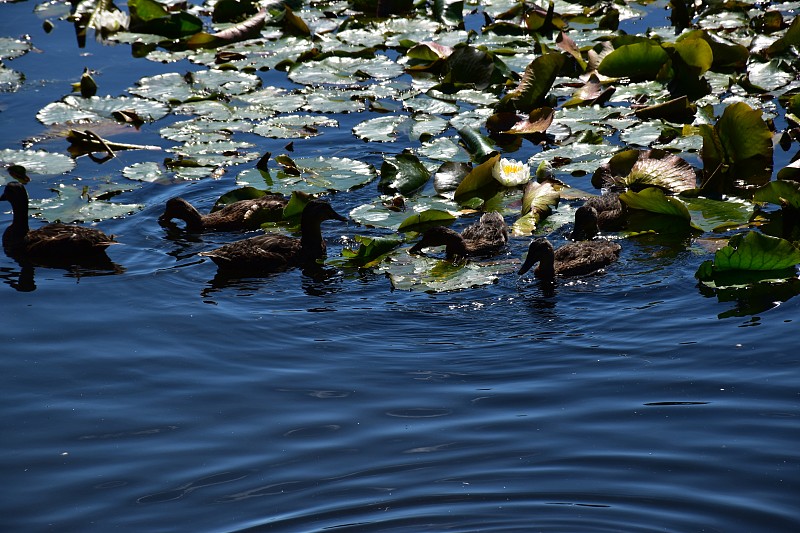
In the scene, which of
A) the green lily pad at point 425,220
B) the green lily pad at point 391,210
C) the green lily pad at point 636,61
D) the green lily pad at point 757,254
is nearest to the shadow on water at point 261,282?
the green lily pad at point 391,210

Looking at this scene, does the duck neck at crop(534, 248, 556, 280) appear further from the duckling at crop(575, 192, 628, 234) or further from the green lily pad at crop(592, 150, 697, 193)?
the green lily pad at crop(592, 150, 697, 193)

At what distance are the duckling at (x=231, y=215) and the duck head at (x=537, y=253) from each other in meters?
2.66

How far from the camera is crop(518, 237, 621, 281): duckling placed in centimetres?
834

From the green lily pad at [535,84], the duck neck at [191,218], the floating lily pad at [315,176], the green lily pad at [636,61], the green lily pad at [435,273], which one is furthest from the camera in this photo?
the green lily pad at [636,61]

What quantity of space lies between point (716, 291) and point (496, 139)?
4209 mm

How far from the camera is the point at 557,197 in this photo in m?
9.63

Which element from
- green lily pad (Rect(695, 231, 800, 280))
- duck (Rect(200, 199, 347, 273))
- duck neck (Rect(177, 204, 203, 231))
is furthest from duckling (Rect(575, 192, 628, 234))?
duck neck (Rect(177, 204, 203, 231))

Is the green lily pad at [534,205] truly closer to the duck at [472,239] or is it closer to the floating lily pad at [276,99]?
the duck at [472,239]

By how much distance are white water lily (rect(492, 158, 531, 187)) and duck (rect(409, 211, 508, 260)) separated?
2.62 ft

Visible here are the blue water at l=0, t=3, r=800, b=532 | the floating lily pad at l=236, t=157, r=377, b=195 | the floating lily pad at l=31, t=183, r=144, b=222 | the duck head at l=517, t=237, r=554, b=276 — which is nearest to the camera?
the blue water at l=0, t=3, r=800, b=532

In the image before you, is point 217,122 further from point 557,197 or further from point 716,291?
point 716,291

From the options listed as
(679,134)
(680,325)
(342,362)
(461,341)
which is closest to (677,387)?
(680,325)

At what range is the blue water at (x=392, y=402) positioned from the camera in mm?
5176

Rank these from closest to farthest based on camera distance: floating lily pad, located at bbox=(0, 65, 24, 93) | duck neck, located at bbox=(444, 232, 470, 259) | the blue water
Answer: the blue water, duck neck, located at bbox=(444, 232, 470, 259), floating lily pad, located at bbox=(0, 65, 24, 93)
